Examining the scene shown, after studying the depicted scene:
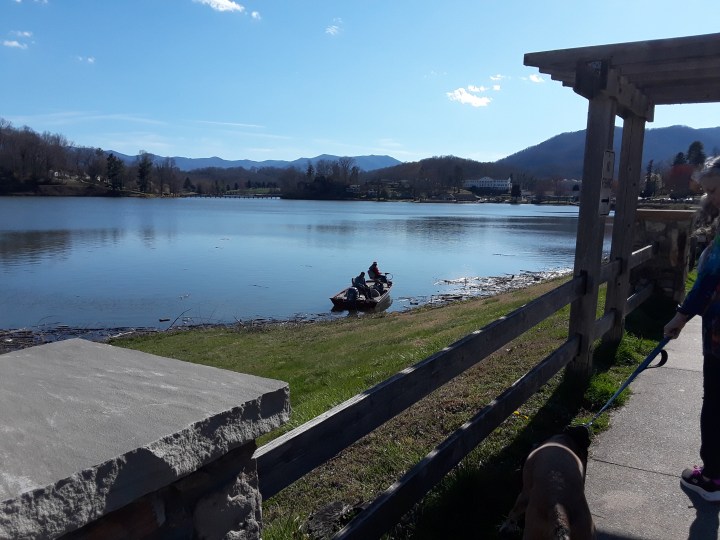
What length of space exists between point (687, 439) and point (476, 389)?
1.98 metres

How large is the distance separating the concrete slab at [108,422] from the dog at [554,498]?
125 cm

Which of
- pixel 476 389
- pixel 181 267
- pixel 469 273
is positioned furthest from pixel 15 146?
pixel 476 389

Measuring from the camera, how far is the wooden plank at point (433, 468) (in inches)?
108

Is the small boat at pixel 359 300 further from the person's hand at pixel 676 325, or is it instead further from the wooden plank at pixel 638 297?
the person's hand at pixel 676 325

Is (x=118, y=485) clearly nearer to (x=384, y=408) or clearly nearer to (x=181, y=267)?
(x=384, y=408)

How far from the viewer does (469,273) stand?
37.5 meters

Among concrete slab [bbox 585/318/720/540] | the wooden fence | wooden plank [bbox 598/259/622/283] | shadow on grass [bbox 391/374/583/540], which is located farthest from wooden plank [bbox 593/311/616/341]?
shadow on grass [bbox 391/374/583/540]

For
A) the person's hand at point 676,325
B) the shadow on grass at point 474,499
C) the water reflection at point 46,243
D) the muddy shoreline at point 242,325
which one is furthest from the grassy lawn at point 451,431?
the water reflection at point 46,243

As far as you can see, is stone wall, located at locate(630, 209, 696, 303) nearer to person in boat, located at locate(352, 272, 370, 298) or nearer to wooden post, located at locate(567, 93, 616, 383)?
wooden post, located at locate(567, 93, 616, 383)

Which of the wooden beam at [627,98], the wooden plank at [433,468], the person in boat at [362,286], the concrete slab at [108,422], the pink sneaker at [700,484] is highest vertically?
the wooden beam at [627,98]

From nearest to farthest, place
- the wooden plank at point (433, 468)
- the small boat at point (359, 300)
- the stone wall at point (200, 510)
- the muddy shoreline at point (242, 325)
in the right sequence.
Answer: the stone wall at point (200, 510), the wooden plank at point (433, 468), the muddy shoreline at point (242, 325), the small boat at point (359, 300)

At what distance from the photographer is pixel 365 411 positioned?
105 inches

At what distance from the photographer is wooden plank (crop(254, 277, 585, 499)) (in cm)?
215

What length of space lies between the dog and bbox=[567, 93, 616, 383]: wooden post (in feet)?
9.09
